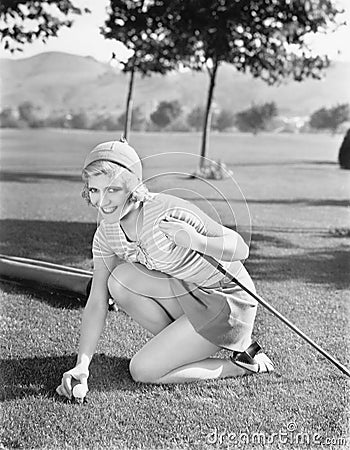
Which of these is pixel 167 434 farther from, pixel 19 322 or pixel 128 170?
pixel 19 322

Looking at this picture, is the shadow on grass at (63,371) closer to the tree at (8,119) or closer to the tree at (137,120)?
the tree at (137,120)

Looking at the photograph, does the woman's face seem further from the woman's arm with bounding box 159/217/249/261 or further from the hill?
the hill

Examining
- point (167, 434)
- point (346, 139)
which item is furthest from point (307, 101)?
point (167, 434)

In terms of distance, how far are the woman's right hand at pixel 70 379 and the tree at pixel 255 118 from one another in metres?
6.73

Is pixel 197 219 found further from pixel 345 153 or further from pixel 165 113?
pixel 165 113

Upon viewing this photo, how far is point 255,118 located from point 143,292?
6727 millimetres

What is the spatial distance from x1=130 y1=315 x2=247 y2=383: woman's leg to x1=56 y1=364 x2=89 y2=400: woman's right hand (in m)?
0.13

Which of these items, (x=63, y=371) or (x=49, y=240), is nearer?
(x=63, y=371)

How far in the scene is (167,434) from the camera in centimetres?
146

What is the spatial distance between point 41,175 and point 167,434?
203 inches

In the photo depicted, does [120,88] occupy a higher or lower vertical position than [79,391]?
higher

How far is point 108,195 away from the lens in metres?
1.55

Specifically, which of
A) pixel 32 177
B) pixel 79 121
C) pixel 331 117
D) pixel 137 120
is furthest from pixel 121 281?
pixel 331 117

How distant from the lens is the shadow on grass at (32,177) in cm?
608
